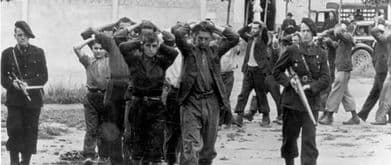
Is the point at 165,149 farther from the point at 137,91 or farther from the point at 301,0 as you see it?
the point at 301,0

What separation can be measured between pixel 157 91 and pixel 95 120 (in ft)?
4.73

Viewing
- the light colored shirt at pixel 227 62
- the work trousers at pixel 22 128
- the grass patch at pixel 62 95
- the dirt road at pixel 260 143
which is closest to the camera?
the work trousers at pixel 22 128

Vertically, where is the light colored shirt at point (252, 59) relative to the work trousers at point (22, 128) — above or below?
above

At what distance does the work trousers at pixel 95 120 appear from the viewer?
10883 millimetres

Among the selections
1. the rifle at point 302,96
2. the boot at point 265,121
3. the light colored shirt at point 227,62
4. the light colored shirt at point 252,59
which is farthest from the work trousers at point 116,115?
the boot at point 265,121

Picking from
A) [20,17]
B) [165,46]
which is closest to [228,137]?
[165,46]

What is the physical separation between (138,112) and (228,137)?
4.34m

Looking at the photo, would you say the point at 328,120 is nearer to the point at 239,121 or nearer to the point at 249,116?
the point at 249,116

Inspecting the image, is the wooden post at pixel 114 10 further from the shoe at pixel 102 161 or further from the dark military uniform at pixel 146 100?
the dark military uniform at pixel 146 100

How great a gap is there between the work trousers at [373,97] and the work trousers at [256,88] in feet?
6.18

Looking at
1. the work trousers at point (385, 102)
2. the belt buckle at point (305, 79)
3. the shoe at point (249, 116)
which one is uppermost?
the belt buckle at point (305, 79)

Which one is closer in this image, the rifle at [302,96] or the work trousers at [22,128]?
the rifle at [302,96]

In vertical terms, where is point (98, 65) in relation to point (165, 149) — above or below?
above

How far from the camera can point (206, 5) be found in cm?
2300
